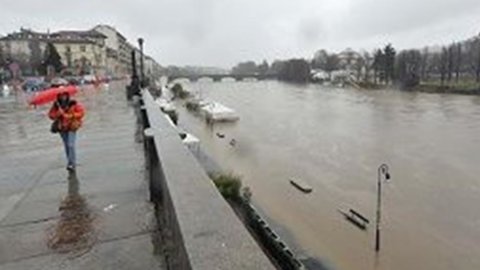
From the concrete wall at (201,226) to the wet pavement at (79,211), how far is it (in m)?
0.52

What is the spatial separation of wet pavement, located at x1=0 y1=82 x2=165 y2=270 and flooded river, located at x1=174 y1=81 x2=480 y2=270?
8.65 metres

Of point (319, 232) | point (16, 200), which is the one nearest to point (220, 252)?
point (16, 200)

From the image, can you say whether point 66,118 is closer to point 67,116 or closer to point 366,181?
point 67,116

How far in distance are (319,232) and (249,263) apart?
634 inches

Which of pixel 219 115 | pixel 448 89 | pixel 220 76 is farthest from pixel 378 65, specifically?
pixel 219 115

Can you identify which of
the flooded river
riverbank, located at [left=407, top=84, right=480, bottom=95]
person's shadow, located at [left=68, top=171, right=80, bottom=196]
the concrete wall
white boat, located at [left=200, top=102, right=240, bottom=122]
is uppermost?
the concrete wall

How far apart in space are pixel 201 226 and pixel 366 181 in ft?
75.7

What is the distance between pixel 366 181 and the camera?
2567 cm

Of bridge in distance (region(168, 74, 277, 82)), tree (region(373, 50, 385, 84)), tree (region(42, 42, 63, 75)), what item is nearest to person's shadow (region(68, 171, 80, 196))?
tree (region(42, 42, 63, 75))

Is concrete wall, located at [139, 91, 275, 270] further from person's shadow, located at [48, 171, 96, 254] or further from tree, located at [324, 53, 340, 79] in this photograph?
tree, located at [324, 53, 340, 79]

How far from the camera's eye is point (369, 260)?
53.1 ft

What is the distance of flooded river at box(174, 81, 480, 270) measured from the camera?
1698 cm

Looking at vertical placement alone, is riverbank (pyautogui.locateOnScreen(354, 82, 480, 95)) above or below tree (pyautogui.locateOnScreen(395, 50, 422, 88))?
below

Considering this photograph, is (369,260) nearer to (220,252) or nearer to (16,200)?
(16,200)
